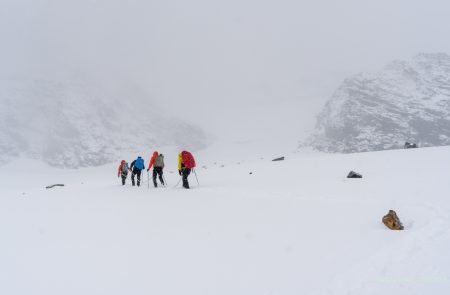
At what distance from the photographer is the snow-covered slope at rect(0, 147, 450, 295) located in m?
6.63

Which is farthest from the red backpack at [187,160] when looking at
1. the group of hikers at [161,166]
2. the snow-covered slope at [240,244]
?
the snow-covered slope at [240,244]

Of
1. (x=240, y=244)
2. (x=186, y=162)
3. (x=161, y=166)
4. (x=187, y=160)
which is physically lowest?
(x=240, y=244)

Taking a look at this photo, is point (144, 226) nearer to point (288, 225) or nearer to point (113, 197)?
point (288, 225)

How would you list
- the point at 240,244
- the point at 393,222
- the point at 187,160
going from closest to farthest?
the point at 240,244, the point at 393,222, the point at 187,160

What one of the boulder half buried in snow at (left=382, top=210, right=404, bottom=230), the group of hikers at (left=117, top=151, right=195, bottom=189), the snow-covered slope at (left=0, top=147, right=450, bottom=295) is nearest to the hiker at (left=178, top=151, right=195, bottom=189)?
the group of hikers at (left=117, top=151, right=195, bottom=189)

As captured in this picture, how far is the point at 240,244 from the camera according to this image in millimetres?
8664

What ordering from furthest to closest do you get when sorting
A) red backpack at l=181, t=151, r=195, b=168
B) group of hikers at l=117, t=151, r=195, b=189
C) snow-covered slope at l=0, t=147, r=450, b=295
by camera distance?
group of hikers at l=117, t=151, r=195, b=189, red backpack at l=181, t=151, r=195, b=168, snow-covered slope at l=0, t=147, r=450, b=295

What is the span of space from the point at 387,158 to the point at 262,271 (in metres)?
20.1

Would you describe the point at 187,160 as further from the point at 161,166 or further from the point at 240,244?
the point at 240,244

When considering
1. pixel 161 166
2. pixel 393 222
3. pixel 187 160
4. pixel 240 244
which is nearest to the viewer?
pixel 240 244

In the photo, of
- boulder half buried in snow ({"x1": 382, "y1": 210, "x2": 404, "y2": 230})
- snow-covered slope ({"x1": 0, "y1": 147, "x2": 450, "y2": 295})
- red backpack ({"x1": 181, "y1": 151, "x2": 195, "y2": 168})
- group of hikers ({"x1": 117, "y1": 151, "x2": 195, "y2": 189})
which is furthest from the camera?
group of hikers ({"x1": 117, "y1": 151, "x2": 195, "y2": 189})

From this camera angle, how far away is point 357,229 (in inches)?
363

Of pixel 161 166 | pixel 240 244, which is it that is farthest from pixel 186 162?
pixel 240 244

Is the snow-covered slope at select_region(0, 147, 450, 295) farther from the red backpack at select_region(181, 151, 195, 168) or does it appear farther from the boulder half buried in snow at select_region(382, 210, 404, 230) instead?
the red backpack at select_region(181, 151, 195, 168)
